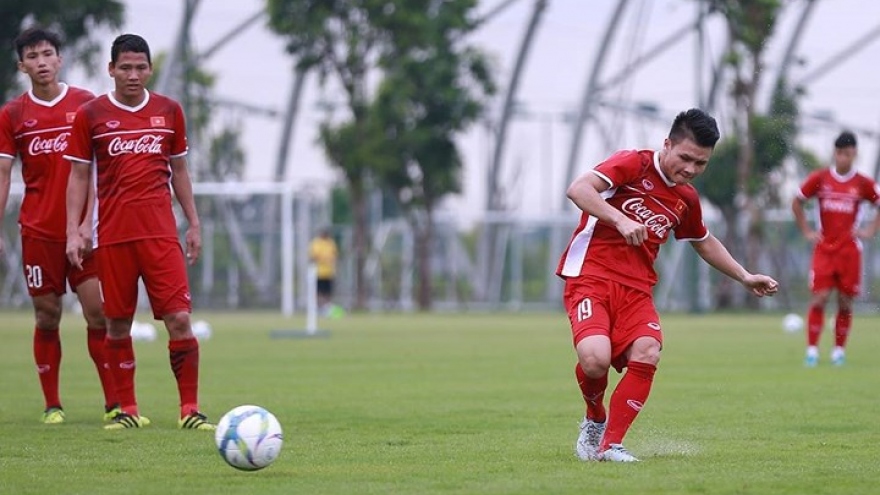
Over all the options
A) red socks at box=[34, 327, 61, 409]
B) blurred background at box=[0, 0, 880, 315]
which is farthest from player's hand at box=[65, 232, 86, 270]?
blurred background at box=[0, 0, 880, 315]

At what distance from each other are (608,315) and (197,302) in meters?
35.7

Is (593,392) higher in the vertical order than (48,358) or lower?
higher

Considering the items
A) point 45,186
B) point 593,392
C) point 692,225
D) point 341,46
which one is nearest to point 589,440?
point 593,392

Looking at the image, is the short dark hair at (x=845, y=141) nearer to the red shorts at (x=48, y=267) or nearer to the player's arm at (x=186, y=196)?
the player's arm at (x=186, y=196)

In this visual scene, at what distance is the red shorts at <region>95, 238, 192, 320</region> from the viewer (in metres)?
11.0

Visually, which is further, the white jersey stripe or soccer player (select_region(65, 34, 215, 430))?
soccer player (select_region(65, 34, 215, 430))

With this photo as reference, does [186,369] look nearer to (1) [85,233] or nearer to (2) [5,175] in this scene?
(1) [85,233]

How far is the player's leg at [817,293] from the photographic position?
1802 cm

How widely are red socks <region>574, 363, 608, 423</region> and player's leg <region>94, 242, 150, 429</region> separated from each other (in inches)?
125

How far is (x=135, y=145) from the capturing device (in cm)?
1098

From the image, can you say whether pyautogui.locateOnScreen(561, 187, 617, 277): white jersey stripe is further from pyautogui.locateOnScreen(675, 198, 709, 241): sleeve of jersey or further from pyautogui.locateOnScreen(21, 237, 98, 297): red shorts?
pyautogui.locateOnScreen(21, 237, 98, 297): red shorts

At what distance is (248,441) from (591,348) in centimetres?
187

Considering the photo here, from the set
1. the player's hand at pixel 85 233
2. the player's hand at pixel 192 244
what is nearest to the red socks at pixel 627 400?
the player's hand at pixel 192 244

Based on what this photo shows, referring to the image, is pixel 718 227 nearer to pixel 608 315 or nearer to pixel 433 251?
pixel 433 251
